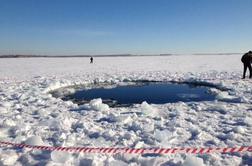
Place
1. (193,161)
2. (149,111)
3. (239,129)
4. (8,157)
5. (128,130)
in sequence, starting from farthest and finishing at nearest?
(149,111) < (128,130) < (239,129) < (8,157) < (193,161)

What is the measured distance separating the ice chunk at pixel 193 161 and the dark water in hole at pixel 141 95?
5544 mm

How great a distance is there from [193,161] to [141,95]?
7529mm

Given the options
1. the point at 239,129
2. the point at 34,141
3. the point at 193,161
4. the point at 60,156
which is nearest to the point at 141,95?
the point at 239,129

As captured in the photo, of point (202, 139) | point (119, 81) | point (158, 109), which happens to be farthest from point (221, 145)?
point (119, 81)

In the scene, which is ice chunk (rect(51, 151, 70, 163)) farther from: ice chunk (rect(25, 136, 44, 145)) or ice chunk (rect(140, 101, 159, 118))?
ice chunk (rect(140, 101, 159, 118))

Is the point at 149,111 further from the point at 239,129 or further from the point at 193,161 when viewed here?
the point at 193,161

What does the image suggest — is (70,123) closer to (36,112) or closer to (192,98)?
(36,112)

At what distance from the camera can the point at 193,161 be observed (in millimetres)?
4500

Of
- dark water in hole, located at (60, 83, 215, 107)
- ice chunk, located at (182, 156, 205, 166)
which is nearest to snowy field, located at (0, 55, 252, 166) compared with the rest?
ice chunk, located at (182, 156, 205, 166)

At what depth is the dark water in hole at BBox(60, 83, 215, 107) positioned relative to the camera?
35.1 feet

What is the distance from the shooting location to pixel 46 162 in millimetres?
4719

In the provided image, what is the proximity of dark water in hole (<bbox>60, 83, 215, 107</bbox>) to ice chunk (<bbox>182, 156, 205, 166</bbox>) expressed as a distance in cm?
554

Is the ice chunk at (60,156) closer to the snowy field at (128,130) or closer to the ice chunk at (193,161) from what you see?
the snowy field at (128,130)

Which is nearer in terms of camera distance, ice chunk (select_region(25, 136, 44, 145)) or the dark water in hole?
ice chunk (select_region(25, 136, 44, 145))
